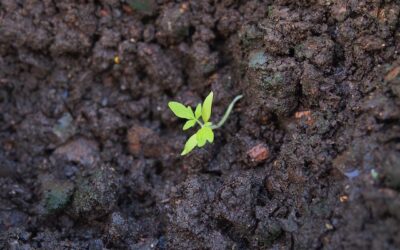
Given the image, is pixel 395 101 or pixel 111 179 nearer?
pixel 395 101

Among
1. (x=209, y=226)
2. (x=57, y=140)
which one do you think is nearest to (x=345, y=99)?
(x=209, y=226)

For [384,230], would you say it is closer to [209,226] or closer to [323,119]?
[323,119]

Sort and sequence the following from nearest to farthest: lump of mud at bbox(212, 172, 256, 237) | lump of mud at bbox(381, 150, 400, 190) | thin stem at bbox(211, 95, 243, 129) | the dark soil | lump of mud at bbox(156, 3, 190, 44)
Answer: lump of mud at bbox(381, 150, 400, 190), the dark soil, lump of mud at bbox(212, 172, 256, 237), thin stem at bbox(211, 95, 243, 129), lump of mud at bbox(156, 3, 190, 44)

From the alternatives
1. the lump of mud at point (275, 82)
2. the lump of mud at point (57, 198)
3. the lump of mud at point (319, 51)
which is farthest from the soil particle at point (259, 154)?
the lump of mud at point (57, 198)

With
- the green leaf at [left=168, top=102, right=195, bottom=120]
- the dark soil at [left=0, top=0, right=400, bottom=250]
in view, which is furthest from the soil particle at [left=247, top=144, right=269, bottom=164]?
the green leaf at [left=168, top=102, right=195, bottom=120]

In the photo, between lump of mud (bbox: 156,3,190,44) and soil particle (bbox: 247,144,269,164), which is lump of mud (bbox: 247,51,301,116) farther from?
lump of mud (bbox: 156,3,190,44)

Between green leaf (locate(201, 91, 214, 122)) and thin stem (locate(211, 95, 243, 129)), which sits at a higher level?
green leaf (locate(201, 91, 214, 122))

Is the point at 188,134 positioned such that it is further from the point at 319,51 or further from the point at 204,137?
→ the point at 319,51
